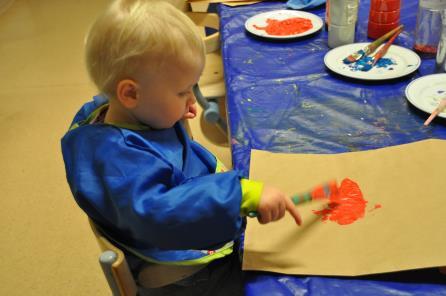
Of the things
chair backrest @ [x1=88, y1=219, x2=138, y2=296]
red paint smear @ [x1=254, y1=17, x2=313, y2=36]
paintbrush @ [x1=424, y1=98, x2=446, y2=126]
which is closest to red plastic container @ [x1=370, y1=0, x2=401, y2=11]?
red paint smear @ [x1=254, y1=17, x2=313, y2=36]

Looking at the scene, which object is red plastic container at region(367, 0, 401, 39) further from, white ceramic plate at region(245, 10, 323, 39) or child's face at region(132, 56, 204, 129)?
child's face at region(132, 56, 204, 129)

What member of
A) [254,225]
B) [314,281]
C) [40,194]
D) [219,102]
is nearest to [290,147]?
[254,225]

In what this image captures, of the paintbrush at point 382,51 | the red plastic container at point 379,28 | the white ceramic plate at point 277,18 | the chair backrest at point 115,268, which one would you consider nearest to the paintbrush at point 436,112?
the paintbrush at point 382,51

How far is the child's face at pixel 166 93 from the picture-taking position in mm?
720

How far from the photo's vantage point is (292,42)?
4.67 ft

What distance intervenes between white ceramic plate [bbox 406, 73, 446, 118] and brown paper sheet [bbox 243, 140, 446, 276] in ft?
0.50

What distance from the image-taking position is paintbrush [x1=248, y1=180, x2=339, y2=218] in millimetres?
744

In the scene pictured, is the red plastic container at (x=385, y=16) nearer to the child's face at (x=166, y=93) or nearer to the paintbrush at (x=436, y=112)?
the paintbrush at (x=436, y=112)

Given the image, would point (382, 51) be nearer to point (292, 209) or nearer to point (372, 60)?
point (372, 60)

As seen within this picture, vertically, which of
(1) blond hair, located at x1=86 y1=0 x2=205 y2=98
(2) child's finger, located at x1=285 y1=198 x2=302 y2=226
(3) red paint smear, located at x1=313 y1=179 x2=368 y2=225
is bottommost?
(3) red paint smear, located at x1=313 y1=179 x2=368 y2=225

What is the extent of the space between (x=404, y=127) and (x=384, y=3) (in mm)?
516

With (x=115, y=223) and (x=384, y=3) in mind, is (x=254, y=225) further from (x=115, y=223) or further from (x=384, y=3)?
(x=384, y=3)

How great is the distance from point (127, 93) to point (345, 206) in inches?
16.1

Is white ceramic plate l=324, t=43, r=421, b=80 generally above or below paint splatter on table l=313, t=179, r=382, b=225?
below
